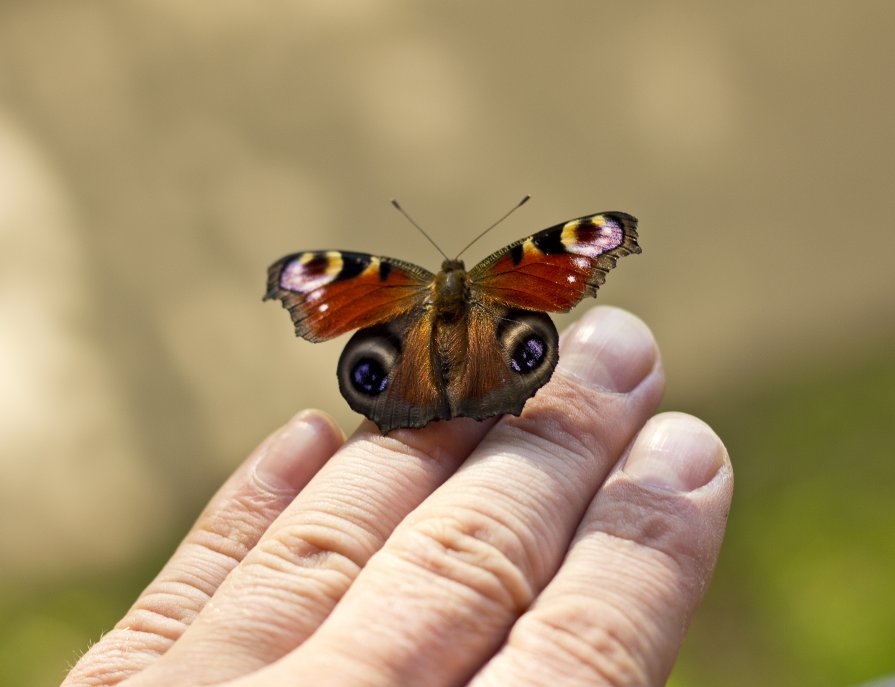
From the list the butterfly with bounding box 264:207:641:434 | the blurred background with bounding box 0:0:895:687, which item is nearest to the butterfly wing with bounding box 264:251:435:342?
the butterfly with bounding box 264:207:641:434

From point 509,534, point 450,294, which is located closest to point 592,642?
point 509,534

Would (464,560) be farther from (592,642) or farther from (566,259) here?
(566,259)

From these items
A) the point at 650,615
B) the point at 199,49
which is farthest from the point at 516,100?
the point at 650,615

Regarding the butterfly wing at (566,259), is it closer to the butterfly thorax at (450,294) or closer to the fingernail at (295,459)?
the butterfly thorax at (450,294)

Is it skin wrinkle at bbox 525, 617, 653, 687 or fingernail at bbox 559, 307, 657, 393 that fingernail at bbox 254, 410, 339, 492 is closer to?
fingernail at bbox 559, 307, 657, 393

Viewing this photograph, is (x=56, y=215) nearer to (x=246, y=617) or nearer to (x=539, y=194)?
(x=539, y=194)

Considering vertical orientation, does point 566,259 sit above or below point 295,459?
above
